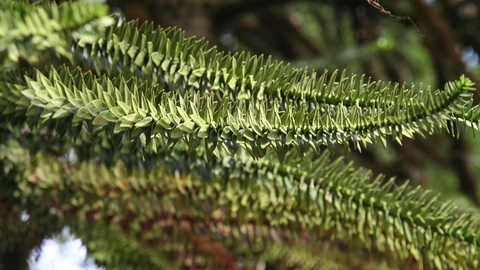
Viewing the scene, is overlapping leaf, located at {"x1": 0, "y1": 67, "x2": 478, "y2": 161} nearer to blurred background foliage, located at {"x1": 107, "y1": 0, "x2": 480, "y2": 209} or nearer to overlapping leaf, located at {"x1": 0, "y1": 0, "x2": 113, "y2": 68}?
overlapping leaf, located at {"x1": 0, "y1": 0, "x2": 113, "y2": 68}

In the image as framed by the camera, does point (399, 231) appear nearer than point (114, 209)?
Yes

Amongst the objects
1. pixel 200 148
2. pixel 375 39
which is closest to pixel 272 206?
pixel 200 148

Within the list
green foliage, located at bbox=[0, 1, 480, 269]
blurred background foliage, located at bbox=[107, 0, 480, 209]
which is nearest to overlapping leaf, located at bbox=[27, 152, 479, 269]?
green foliage, located at bbox=[0, 1, 480, 269]

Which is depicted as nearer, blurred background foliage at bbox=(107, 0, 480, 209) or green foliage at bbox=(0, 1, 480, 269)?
green foliage at bbox=(0, 1, 480, 269)

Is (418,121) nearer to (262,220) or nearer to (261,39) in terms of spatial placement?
(262,220)

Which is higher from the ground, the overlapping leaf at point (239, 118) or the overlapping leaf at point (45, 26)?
the overlapping leaf at point (45, 26)

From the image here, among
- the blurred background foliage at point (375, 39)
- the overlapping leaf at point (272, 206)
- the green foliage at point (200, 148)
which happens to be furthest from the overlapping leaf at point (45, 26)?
the blurred background foliage at point (375, 39)

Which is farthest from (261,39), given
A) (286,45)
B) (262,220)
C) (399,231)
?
(399,231)

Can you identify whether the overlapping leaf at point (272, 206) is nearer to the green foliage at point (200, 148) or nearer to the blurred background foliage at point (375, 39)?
the green foliage at point (200, 148)
